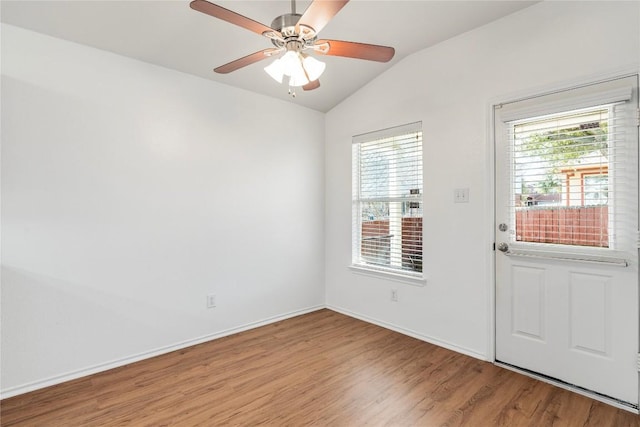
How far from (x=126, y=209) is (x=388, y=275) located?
2497 mm

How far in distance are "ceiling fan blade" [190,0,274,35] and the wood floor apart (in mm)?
2189

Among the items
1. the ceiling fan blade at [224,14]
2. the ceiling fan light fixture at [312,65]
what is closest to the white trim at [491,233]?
the ceiling fan light fixture at [312,65]

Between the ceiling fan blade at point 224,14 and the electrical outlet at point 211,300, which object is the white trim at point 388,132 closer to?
the ceiling fan blade at point 224,14

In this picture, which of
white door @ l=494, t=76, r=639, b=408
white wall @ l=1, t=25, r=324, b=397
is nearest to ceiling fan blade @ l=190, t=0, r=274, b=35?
white wall @ l=1, t=25, r=324, b=397

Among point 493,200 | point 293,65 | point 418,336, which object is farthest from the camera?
point 418,336

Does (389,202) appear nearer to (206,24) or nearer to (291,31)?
(291,31)

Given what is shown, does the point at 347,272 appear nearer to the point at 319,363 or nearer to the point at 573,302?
the point at 319,363

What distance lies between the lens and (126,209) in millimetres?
2611

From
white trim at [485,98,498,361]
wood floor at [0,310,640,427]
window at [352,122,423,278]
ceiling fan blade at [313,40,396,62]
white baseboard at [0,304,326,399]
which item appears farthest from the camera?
window at [352,122,423,278]

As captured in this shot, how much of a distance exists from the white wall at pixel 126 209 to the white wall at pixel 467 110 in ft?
4.20

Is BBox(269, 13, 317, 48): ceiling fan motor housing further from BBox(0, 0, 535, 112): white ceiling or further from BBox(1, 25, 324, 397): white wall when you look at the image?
BBox(1, 25, 324, 397): white wall

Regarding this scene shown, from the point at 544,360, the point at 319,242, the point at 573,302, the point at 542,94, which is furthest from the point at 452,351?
the point at 542,94

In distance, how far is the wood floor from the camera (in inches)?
75.7

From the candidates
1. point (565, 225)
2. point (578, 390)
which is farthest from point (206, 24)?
point (578, 390)
